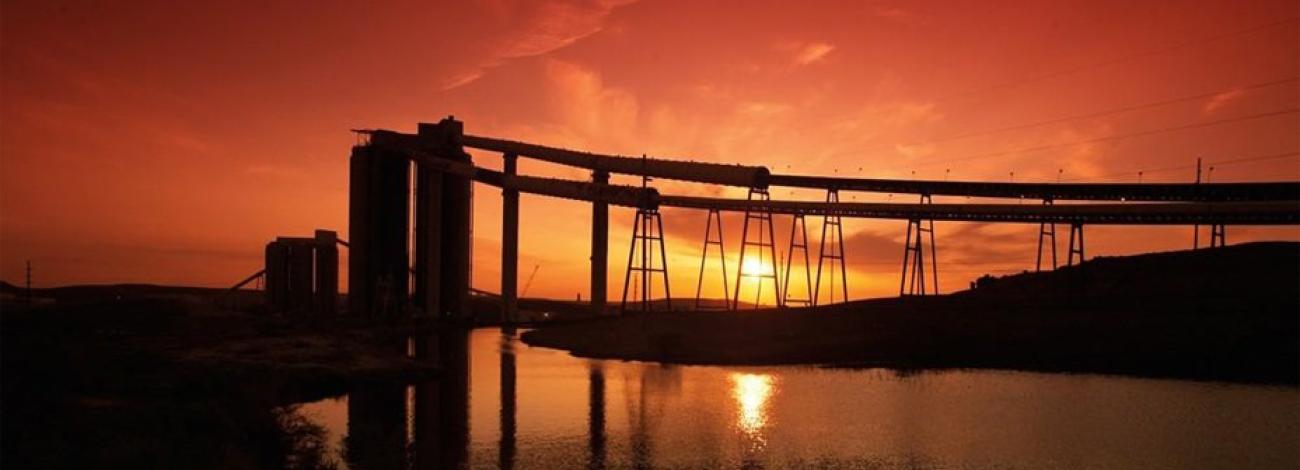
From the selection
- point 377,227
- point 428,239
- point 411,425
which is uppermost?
point 377,227

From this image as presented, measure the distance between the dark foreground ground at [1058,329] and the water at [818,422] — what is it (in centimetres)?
528

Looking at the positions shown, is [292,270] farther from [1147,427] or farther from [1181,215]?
[1147,427]

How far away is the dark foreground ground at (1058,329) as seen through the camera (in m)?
50.9

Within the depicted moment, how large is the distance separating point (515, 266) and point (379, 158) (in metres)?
19.0

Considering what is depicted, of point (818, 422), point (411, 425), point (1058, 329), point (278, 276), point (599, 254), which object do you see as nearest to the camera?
point (818, 422)

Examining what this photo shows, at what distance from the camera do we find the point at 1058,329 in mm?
57469

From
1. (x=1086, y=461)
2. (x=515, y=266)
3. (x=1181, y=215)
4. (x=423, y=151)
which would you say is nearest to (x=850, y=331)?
(x=1181, y=215)

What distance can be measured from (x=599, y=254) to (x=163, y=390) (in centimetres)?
7273

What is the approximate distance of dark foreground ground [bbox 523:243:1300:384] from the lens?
50.9 meters

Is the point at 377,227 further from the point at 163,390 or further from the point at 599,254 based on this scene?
the point at 163,390

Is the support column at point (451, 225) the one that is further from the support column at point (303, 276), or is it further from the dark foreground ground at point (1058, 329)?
the dark foreground ground at point (1058, 329)

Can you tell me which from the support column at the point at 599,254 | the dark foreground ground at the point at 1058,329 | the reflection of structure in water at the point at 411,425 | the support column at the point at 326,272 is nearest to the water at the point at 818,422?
the reflection of structure in water at the point at 411,425

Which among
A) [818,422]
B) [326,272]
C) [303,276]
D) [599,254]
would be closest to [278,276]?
[303,276]

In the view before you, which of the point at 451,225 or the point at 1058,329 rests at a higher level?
the point at 451,225
